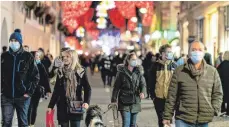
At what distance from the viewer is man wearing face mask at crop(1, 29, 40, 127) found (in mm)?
9805

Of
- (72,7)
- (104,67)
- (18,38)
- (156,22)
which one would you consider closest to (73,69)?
(18,38)

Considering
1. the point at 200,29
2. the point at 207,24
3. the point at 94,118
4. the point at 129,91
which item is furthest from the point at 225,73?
the point at 200,29

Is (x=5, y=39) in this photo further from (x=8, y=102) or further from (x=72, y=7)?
(x=8, y=102)

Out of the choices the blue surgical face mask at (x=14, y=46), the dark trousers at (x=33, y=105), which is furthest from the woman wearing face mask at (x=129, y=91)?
the dark trousers at (x=33, y=105)

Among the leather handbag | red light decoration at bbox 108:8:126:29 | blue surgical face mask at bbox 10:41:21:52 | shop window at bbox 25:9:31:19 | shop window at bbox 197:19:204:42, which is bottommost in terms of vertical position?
the leather handbag

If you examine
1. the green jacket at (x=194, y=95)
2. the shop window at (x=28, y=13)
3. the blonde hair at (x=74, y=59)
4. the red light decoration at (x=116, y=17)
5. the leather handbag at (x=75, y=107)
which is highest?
the red light decoration at (x=116, y=17)

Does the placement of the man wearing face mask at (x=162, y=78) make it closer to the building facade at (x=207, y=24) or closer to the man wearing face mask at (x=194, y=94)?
the man wearing face mask at (x=194, y=94)

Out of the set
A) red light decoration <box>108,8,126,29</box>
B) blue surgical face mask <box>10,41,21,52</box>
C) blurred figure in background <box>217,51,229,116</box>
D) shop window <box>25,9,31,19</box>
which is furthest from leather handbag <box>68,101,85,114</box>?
red light decoration <box>108,8,126,29</box>

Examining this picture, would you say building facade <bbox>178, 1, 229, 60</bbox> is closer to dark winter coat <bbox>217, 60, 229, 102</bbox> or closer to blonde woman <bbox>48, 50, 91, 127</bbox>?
dark winter coat <bbox>217, 60, 229, 102</bbox>

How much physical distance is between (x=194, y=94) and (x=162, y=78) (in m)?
3.82

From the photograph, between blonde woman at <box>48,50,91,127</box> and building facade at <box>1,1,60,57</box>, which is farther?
building facade at <box>1,1,60,57</box>

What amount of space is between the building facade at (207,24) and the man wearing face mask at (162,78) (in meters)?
16.1

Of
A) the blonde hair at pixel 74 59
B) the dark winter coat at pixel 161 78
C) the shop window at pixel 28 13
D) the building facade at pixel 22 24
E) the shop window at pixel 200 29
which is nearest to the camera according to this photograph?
the blonde hair at pixel 74 59

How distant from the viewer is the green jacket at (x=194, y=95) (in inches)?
297
